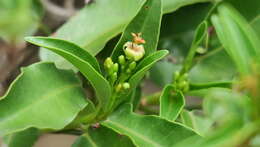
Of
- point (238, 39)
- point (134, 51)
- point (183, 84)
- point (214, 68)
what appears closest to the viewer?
point (238, 39)

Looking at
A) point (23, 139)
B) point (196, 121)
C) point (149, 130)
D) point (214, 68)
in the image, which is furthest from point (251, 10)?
point (23, 139)

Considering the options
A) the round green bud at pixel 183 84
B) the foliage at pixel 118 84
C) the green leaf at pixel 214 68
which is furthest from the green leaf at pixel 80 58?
the green leaf at pixel 214 68

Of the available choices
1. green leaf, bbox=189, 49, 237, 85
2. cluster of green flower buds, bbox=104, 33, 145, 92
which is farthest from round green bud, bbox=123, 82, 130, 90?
green leaf, bbox=189, 49, 237, 85

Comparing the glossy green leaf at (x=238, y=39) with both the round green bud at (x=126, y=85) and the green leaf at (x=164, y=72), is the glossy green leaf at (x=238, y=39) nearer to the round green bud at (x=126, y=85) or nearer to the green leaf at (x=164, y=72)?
the round green bud at (x=126, y=85)

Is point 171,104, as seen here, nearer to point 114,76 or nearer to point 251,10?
point 114,76

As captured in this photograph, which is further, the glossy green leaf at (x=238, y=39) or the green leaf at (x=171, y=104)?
the green leaf at (x=171, y=104)

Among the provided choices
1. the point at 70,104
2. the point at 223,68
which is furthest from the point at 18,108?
the point at 223,68
